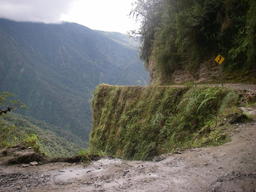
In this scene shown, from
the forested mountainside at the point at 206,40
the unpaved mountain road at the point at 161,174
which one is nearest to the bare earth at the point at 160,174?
the unpaved mountain road at the point at 161,174

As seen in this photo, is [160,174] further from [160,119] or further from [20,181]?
[160,119]

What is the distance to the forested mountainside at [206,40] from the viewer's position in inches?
514

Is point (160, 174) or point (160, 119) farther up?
point (160, 174)

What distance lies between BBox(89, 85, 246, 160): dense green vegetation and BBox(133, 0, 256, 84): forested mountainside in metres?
4.84

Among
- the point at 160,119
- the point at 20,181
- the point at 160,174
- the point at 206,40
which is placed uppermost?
the point at 206,40

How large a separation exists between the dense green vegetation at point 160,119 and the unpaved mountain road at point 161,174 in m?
1.32

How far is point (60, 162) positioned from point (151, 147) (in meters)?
5.31

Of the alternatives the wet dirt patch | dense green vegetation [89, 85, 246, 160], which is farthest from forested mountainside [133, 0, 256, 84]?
the wet dirt patch

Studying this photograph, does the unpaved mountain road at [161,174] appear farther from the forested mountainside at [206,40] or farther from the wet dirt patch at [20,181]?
the forested mountainside at [206,40]

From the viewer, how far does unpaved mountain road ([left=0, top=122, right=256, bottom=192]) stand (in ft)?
11.8

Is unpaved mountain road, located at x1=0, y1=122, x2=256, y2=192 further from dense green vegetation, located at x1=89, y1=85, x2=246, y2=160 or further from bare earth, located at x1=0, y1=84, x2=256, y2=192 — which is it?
dense green vegetation, located at x1=89, y1=85, x2=246, y2=160

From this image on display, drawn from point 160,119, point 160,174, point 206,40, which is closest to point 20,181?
point 160,174

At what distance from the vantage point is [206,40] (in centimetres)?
1605

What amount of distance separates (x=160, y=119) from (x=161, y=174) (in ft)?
22.4
